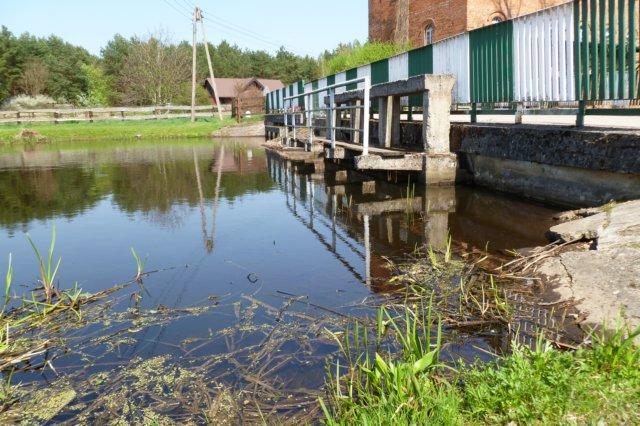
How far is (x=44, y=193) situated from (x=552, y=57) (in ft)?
27.2

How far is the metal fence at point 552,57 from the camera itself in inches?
226

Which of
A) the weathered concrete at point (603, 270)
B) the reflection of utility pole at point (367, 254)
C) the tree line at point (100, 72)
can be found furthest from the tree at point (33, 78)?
the weathered concrete at point (603, 270)

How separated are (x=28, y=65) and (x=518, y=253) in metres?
66.1

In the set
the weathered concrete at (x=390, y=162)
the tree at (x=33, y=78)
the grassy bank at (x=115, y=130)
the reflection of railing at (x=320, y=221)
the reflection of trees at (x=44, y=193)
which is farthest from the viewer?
the tree at (x=33, y=78)

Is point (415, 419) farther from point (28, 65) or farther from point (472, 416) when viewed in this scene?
point (28, 65)

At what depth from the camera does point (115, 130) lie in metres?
31.9

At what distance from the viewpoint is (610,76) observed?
19.1 ft

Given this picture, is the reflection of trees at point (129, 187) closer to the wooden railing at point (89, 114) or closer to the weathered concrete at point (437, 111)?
the weathered concrete at point (437, 111)

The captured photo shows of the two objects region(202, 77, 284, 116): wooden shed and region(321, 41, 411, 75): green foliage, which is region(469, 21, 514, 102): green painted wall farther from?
region(202, 77, 284, 116): wooden shed

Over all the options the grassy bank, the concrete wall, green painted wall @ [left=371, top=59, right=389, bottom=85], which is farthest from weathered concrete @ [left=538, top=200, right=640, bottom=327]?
the grassy bank

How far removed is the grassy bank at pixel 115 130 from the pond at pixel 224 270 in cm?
2058

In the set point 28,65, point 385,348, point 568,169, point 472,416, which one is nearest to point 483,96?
point 568,169

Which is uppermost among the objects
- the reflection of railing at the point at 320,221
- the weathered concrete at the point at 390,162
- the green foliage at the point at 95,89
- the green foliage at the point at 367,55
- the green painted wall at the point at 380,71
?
the green foliage at the point at 95,89

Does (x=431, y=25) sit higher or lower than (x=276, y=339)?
higher
